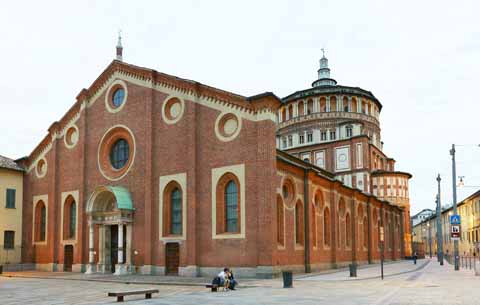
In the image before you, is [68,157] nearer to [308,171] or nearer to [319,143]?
[308,171]

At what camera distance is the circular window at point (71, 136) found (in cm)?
3923

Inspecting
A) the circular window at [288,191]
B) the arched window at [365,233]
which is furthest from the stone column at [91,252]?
the arched window at [365,233]

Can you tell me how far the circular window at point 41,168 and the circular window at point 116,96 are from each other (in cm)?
841

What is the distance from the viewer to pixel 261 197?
1099 inches

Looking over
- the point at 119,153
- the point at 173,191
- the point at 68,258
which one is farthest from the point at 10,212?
the point at 173,191

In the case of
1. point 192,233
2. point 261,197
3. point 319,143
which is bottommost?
point 192,233

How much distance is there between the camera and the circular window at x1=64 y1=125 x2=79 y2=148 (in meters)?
39.2

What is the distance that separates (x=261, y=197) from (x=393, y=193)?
44079 millimetres

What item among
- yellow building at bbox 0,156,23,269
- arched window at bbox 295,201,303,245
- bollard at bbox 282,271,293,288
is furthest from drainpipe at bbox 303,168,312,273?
yellow building at bbox 0,156,23,269

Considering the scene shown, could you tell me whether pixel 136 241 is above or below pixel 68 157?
below

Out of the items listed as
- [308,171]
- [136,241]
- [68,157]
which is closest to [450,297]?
[308,171]

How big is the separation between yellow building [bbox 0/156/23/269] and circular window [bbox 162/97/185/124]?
1597 cm

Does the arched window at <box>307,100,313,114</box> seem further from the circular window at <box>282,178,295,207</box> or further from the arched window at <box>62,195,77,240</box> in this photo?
the arched window at <box>62,195,77,240</box>

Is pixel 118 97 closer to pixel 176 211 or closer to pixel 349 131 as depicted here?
pixel 176 211
